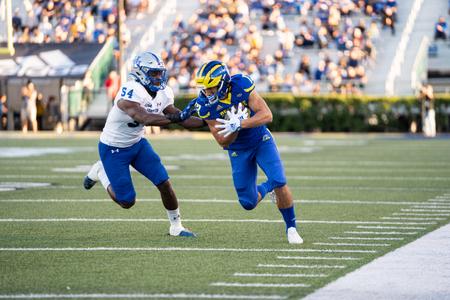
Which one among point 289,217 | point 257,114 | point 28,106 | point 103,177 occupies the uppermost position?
point 257,114

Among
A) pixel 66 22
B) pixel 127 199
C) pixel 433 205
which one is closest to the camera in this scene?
pixel 127 199

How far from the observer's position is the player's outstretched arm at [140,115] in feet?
30.8

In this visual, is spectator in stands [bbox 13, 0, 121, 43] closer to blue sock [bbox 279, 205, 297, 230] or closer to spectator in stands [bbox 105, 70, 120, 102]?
spectator in stands [bbox 105, 70, 120, 102]

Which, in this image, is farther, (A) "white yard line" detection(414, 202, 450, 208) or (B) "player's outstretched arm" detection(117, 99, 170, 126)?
(A) "white yard line" detection(414, 202, 450, 208)

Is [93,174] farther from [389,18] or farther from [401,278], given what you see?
[389,18]

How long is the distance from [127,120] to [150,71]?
620 millimetres

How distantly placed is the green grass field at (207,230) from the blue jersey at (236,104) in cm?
81

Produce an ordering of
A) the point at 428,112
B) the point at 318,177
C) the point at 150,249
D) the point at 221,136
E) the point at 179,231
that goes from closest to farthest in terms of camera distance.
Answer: the point at 150,249
the point at 221,136
the point at 179,231
the point at 318,177
the point at 428,112

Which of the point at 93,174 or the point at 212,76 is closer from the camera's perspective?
the point at 212,76

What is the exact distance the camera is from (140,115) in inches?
372

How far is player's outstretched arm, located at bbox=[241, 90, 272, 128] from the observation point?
353 inches

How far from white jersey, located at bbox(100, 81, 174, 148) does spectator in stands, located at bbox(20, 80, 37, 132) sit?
73.8 ft

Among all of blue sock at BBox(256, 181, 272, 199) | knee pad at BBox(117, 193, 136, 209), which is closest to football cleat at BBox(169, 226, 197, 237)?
knee pad at BBox(117, 193, 136, 209)

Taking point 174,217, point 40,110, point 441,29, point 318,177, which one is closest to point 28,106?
point 40,110
